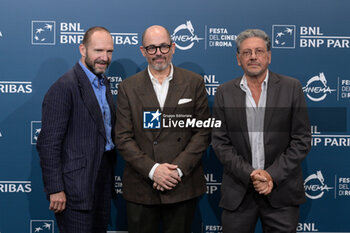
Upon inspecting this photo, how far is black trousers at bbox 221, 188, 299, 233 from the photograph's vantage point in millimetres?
2479

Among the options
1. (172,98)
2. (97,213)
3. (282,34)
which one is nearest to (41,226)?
(97,213)

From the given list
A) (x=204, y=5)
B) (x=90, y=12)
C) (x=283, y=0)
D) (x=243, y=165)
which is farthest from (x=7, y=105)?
(x=283, y=0)

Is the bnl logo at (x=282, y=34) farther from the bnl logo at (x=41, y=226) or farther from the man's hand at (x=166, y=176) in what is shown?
the bnl logo at (x=41, y=226)

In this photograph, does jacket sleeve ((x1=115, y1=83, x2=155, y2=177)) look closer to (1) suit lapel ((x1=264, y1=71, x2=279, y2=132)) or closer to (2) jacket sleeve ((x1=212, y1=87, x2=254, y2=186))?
(2) jacket sleeve ((x1=212, y1=87, x2=254, y2=186))

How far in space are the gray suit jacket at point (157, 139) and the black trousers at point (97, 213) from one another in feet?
0.51

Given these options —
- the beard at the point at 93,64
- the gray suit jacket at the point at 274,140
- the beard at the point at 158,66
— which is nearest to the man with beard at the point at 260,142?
the gray suit jacket at the point at 274,140

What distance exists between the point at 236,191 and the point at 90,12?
78.1 inches

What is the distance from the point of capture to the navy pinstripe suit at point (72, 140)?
244 cm

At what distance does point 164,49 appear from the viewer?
8.57ft

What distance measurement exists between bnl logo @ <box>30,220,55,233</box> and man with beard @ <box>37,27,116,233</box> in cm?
96

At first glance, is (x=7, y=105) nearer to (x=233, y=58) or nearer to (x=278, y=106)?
(x=233, y=58)

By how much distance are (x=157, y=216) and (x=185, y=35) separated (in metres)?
1.57

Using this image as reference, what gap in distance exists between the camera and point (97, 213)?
2729 millimetres

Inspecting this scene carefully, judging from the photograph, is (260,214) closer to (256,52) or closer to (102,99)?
(256,52)
